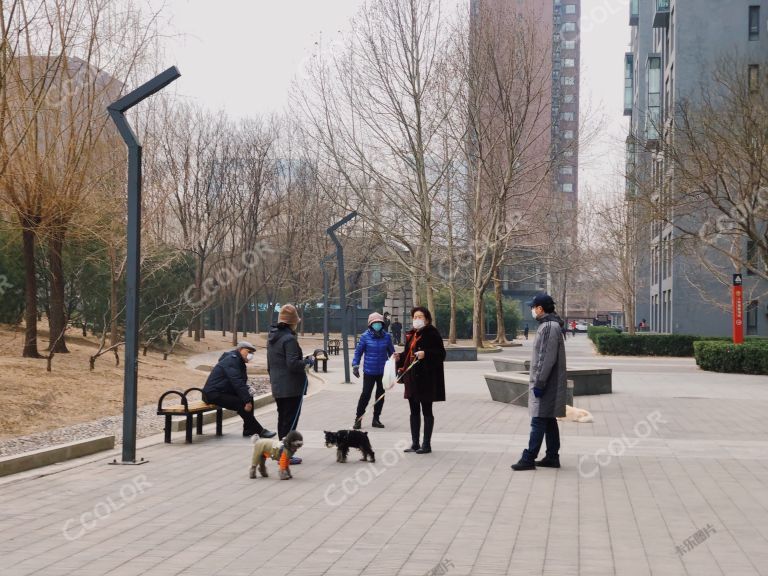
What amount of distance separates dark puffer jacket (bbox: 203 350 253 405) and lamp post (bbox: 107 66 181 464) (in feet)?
6.18

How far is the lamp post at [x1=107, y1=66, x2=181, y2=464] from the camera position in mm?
10094

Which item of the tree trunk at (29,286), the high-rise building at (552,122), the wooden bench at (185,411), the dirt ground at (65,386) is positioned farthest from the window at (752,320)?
the wooden bench at (185,411)

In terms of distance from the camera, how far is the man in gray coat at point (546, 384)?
9812mm

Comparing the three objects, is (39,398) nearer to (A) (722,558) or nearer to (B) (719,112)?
(A) (722,558)

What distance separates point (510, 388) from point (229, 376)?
23.3 ft

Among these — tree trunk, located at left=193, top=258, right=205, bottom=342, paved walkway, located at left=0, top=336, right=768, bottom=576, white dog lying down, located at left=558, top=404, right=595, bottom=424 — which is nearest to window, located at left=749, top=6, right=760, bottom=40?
tree trunk, located at left=193, top=258, right=205, bottom=342

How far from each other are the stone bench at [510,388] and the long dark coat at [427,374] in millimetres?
6497

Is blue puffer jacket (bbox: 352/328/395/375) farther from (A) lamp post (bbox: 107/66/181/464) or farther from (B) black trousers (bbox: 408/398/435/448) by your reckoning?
(A) lamp post (bbox: 107/66/181/464)

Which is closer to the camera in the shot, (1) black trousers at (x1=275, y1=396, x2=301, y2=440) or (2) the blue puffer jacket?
(1) black trousers at (x1=275, y1=396, x2=301, y2=440)

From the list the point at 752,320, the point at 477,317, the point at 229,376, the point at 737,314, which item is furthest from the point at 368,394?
the point at 752,320

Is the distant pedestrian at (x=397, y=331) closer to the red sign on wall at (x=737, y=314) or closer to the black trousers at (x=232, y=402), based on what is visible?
the red sign on wall at (x=737, y=314)

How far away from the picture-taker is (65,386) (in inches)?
658

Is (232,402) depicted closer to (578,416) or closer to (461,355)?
(578,416)

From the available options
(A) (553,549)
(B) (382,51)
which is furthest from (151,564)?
(B) (382,51)
